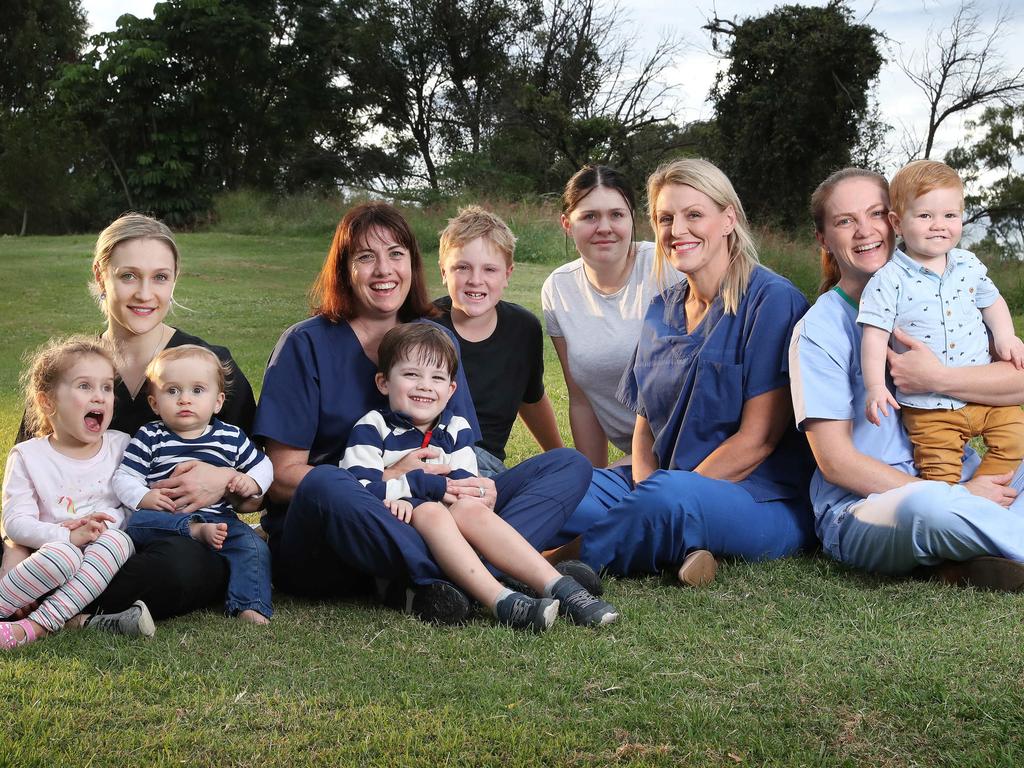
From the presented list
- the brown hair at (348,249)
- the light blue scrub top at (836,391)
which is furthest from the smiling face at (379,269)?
the light blue scrub top at (836,391)

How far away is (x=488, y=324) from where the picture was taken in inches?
173

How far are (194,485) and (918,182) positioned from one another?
2.54 metres

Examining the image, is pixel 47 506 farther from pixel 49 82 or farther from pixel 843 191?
pixel 49 82

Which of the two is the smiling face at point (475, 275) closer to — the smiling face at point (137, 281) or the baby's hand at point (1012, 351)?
the smiling face at point (137, 281)

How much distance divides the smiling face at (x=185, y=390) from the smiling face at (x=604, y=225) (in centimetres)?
170

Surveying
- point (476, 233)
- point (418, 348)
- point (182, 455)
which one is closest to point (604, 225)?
point (476, 233)

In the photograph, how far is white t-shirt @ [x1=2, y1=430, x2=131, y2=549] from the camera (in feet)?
11.3

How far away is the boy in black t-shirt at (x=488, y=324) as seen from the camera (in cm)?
422

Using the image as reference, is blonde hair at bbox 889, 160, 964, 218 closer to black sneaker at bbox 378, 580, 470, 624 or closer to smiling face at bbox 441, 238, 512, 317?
smiling face at bbox 441, 238, 512, 317

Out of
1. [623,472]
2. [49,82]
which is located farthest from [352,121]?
[623,472]

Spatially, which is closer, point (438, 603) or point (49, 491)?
point (438, 603)

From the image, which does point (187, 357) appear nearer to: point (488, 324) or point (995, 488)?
point (488, 324)

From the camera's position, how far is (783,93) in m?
23.7

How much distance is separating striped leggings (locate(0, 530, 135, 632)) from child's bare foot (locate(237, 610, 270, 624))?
415 millimetres
